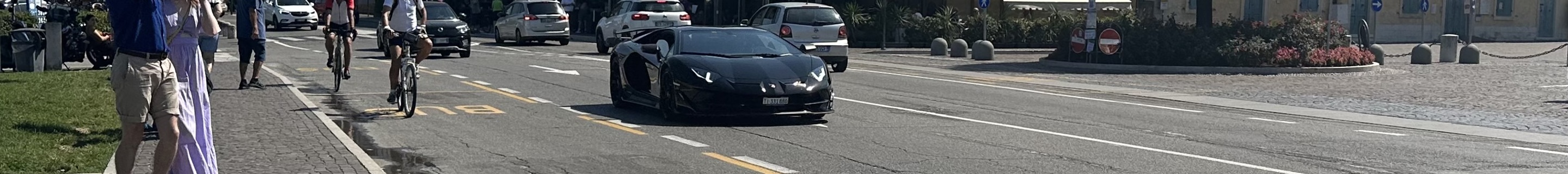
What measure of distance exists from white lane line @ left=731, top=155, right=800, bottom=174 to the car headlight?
2.67m

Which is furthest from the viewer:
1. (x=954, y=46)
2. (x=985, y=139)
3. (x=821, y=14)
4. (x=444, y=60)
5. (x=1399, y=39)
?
(x=1399, y=39)

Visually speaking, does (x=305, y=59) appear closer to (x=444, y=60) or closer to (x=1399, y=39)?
(x=444, y=60)

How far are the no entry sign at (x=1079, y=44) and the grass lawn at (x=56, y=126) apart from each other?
43.3 ft

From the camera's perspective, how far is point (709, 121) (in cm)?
1344

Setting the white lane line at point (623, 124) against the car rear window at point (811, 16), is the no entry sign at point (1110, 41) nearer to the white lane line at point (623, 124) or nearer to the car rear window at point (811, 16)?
the car rear window at point (811, 16)

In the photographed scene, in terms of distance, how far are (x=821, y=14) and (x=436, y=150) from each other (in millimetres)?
17577

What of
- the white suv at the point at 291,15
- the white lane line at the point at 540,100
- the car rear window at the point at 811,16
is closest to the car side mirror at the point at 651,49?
the white lane line at the point at 540,100

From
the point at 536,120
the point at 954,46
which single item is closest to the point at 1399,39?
the point at 954,46

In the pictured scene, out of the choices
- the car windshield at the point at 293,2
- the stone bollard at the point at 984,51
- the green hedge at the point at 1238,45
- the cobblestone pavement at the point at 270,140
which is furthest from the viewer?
the car windshield at the point at 293,2

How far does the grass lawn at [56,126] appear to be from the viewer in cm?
920

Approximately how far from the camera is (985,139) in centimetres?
1215

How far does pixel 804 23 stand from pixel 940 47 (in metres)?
3.60

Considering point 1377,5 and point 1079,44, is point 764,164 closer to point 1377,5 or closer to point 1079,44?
point 1079,44

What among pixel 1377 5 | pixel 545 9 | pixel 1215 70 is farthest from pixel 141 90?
pixel 1377 5
